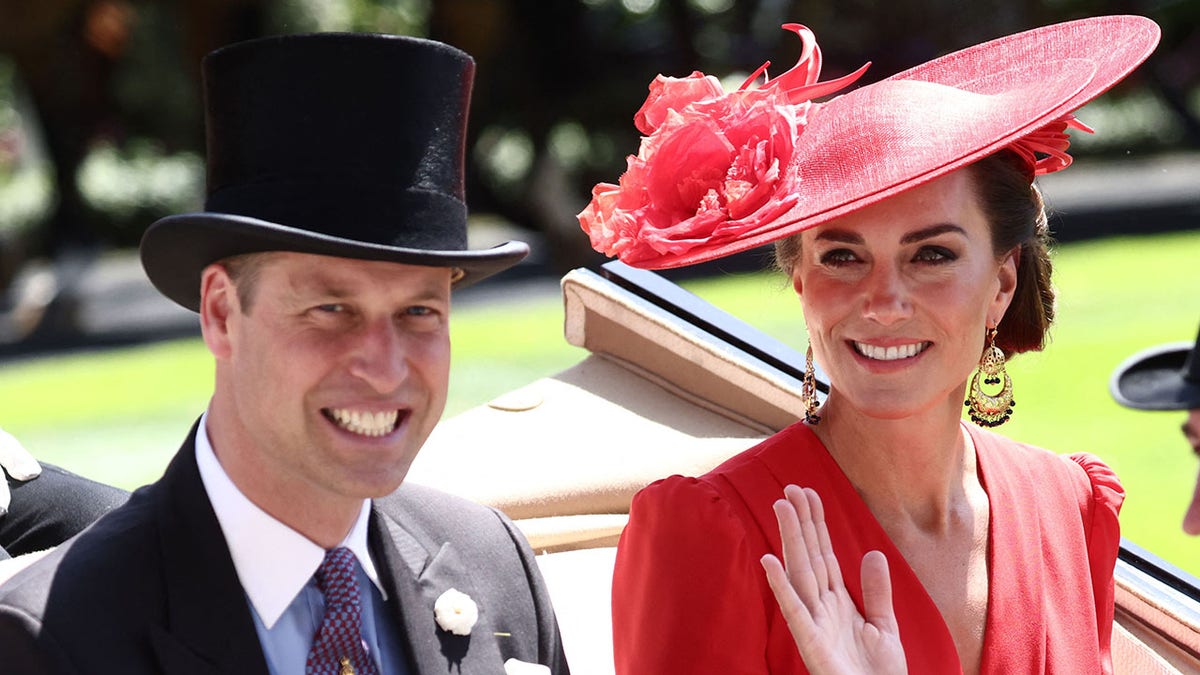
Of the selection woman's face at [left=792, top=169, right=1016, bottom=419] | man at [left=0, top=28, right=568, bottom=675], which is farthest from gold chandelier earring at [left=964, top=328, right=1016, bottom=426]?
man at [left=0, top=28, right=568, bottom=675]

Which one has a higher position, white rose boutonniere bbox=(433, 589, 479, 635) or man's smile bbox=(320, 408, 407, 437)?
man's smile bbox=(320, 408, 407, 437)

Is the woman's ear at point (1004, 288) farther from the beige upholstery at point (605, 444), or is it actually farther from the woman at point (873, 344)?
the beige upholstery at point (605, 444)

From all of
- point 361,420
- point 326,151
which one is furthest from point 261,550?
point 326,151

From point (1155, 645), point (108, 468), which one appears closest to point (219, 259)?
point (1155, 645)

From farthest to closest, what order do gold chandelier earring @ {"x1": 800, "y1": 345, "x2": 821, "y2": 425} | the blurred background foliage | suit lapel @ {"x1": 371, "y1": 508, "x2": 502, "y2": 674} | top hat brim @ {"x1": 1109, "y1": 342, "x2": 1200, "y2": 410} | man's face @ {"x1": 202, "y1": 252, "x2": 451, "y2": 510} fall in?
the blurred background foliage < top hat brim @ {"x1": 1109, "y1": 342, "x2": 1200, "y2": 410} < gold chandelier earring @ {"x1": 800, "y1": 345, "x2": 821, "y2": 425} < suit lapel @ {"x1": 371, "y1": 508, "x2": 502, "y2": 674} < man's face @ {"x1": 202, "y1": 252, "x2": 451, "y2": 510}

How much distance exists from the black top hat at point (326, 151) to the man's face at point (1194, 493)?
2890 mm

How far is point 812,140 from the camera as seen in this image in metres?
2.25

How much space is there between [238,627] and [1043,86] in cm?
140

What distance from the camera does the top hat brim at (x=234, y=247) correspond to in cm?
170

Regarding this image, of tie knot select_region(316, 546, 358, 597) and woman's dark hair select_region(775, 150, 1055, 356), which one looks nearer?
tie knot select_region(316, 546, 358, 597)

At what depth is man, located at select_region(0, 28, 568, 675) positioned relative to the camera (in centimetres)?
175

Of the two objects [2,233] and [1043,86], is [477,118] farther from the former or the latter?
[1043,86]

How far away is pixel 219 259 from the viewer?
70.9 inches

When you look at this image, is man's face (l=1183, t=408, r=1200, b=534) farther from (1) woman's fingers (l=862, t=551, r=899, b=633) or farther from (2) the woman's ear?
(1) woman's fingers (l=862, t=551, r=899, b=633)
